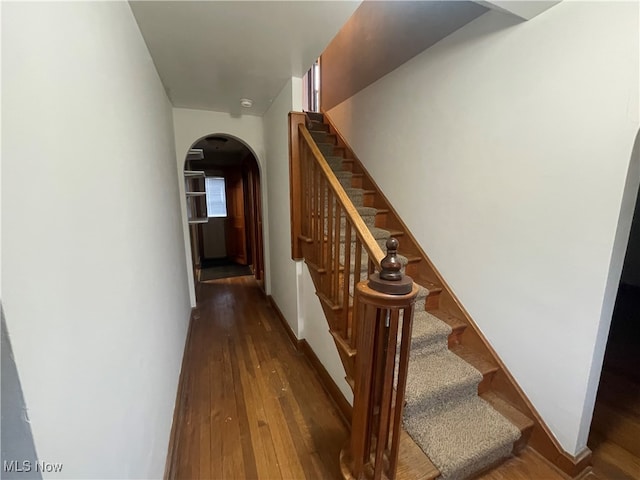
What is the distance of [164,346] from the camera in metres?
1.54

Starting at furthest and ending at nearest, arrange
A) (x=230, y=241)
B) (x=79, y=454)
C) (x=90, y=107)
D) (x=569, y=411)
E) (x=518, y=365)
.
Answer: (x=230, y=241) < (x=518, y=365) < (x=569, y=411) < (x=90, y=107) < (x=79, y=454)

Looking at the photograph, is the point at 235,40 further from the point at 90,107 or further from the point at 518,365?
the point at 518,365

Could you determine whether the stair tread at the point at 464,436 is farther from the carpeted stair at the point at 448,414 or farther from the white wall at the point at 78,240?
the white wall at the point at 78,240

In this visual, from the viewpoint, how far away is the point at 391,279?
0.94m

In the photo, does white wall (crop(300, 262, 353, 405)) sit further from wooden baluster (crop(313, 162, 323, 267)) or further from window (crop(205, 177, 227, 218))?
window (crop(205, 177, 227, 218))

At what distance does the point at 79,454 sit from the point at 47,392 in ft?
0.74

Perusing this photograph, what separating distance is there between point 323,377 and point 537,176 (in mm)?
1932

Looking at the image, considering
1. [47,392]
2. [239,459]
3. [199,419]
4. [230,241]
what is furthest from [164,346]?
[230,241]

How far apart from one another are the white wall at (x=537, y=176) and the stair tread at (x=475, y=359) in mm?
107

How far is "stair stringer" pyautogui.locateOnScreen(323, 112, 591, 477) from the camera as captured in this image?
1.38 m

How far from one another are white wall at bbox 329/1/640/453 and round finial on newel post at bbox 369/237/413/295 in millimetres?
972

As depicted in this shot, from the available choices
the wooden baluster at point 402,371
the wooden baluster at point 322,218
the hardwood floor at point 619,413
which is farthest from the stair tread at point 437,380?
the wooden baluster at point 322,218

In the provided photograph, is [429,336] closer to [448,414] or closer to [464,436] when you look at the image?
[448,414]

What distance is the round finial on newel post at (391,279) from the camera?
35.8 inches
